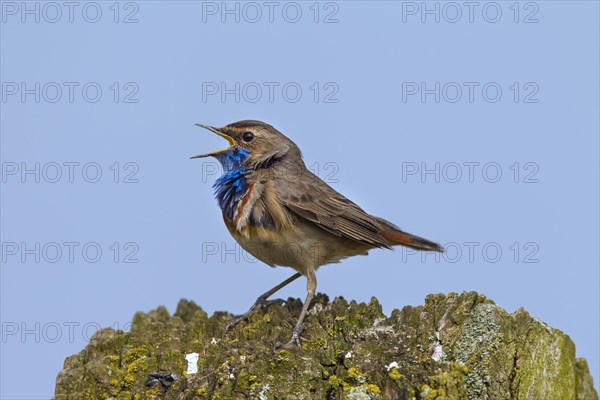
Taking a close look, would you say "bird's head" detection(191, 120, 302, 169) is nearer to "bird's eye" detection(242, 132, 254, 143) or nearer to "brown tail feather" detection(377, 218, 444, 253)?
"bird's eye" detection(242, 132, 254, 143)

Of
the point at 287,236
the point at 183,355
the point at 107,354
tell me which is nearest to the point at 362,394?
the point at 183,355

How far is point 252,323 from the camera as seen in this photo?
8367mm

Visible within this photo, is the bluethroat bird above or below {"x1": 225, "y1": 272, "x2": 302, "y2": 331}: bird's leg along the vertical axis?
above

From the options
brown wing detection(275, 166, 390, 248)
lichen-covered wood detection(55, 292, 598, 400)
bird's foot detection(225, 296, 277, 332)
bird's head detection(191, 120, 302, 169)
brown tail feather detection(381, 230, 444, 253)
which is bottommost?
lichen-covered wood detection(55, 292, 598, 400)

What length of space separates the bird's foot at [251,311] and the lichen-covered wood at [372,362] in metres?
0.51

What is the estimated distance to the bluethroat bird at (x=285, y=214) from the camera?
9.59 meters

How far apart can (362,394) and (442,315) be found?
1155 mm

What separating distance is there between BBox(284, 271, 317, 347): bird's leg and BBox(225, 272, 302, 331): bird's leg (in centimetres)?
54

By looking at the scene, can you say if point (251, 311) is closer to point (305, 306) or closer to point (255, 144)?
point (305, 306)

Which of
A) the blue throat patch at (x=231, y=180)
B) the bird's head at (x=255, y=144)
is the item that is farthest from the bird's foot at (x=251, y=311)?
the bird's head at (x=255, y=144)

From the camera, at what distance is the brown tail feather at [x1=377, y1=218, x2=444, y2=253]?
10.3 metres

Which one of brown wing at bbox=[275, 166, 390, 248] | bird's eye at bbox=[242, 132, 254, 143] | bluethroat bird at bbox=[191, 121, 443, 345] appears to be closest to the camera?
bluethroat bird at bbox=[191, 121, 443, 345]

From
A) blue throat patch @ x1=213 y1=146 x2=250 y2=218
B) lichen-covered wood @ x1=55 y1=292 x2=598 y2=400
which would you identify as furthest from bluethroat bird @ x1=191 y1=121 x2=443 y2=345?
lichen-covered wood @ x1=55 y1=292 x2=598 y2=400

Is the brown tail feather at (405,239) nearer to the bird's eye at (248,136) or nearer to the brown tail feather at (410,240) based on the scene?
the brown tail feather at (410,240)
